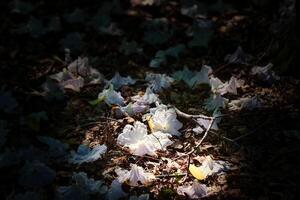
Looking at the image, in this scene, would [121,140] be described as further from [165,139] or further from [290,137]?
[290,137]

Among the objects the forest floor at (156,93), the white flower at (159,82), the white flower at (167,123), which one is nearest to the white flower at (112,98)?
the forest floor at (156,93)

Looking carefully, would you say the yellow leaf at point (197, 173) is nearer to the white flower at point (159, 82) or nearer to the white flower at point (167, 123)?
the white flower at point (167, 123)

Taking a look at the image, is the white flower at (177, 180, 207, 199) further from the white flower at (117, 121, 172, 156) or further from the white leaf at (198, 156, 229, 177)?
the white flower at (117, 121, 172, 156)

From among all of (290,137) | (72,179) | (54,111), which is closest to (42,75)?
(54,111)

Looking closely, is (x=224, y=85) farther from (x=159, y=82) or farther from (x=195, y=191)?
(x=195, y=191)

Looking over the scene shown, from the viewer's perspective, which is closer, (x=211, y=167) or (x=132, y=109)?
(x=211, y=167)

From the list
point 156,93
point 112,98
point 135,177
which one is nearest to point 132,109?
point 112,98
